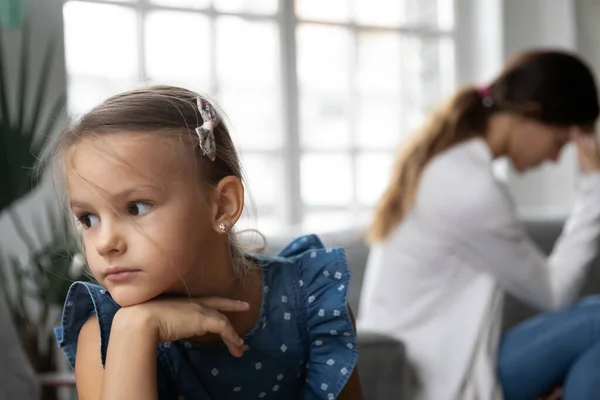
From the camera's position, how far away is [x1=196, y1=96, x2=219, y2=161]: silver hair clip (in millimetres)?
987

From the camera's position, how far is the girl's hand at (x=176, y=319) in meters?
0.98

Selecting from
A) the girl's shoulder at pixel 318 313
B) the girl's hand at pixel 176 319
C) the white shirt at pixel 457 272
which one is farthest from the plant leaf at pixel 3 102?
the girl's hand at pixel 176 319

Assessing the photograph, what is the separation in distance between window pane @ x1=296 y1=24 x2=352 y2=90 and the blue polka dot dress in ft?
8.05

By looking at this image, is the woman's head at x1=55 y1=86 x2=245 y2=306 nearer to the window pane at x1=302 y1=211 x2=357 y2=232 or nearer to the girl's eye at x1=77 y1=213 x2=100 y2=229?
the girl's eye at x1=77 y1=213 x2=100 y2=229

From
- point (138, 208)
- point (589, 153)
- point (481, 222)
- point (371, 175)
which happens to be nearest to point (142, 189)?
point (138, 208)

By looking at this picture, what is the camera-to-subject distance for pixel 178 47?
3199mm

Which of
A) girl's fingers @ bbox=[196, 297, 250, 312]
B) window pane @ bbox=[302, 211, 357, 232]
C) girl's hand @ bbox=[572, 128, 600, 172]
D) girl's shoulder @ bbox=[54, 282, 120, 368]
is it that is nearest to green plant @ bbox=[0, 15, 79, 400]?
girl's shoulder @ bbox=[54, 282, 120, 368]

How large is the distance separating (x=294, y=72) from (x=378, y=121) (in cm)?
54

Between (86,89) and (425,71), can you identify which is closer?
(86,89)

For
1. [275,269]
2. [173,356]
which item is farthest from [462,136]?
[173,356]

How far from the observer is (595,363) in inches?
73.4

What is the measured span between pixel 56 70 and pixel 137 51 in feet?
1.37


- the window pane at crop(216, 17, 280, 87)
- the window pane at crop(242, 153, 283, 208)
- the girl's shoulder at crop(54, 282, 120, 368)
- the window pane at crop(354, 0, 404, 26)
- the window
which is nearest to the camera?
the girl's shoulder at crop(54, 282, 120, 368)

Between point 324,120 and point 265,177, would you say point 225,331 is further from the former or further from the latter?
point 324,120
